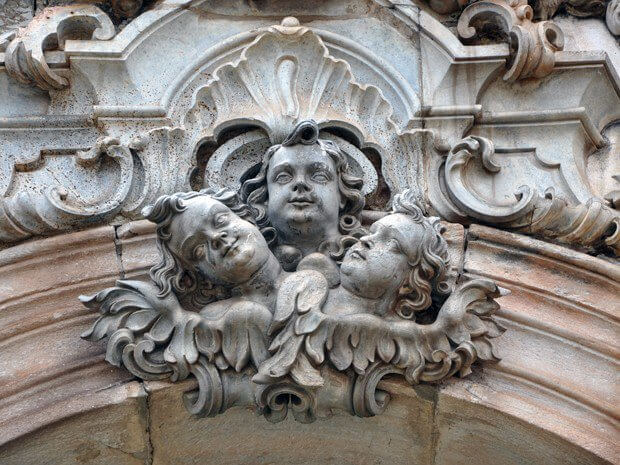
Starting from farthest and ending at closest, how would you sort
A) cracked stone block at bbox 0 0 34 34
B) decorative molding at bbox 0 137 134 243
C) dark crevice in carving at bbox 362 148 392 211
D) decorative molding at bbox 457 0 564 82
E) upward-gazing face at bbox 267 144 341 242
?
cracked stone block at bbox 0 0 34 34, decorative molding at bbox 457 0 564 82, dark crevice in carving at bbox 362 148 392 211, decorative molding at bbox 0 137 134 243, upward-gazing face at bbox 267 144 341 242

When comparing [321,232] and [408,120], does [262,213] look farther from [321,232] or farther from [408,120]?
[408,120]

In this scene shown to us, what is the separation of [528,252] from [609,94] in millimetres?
734

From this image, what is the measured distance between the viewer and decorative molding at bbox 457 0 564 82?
472 cm

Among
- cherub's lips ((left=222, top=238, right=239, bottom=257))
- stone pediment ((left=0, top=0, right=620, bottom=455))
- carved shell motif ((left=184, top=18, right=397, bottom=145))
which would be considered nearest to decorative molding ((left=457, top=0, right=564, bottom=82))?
stone pediment ((left=0, top=0, right=620, bottom=455))

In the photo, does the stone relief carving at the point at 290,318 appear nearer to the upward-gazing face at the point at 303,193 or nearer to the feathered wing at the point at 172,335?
the feathered wing at the point at 172,335

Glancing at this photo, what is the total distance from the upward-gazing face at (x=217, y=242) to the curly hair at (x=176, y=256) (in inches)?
1.0

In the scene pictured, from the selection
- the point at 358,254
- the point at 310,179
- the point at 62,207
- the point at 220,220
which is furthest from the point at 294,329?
the point at 62,207

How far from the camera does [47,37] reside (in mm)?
4742

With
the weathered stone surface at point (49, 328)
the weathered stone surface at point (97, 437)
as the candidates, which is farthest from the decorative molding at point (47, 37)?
the weathered stone surface at point (97, 437)

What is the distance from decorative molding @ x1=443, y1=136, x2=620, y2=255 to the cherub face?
1.35 ft

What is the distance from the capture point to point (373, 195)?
181 inches

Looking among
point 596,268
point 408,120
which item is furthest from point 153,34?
point 596,268

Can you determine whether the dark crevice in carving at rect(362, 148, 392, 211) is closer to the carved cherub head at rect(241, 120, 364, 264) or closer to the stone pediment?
the stone pediment

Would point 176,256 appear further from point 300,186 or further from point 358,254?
point 358,254
